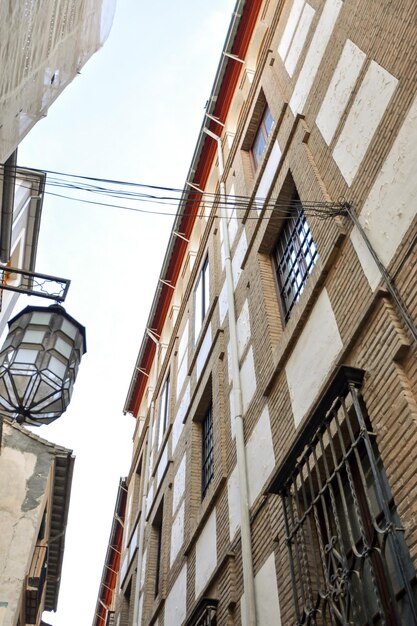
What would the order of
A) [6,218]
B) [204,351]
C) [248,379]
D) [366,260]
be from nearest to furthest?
[366,260] < [248,379] < [6,218] < [204,351]

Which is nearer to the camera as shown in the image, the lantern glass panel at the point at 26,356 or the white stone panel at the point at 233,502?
the lantern glass panel at the point at 26,356

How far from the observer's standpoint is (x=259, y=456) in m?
6.96

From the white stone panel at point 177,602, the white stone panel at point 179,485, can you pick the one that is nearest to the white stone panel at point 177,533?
the white stone panel at point 179,485

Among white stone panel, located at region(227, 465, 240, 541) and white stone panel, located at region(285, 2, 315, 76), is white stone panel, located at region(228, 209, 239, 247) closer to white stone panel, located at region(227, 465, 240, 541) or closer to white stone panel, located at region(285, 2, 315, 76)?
white stone panel, located at region(285, 2, 315, 76)

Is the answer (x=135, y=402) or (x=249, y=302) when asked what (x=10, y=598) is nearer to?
(x=249, y=302)

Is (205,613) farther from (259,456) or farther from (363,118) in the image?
(363,118)

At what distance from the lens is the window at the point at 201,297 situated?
40.5ft

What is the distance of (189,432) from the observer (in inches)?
428

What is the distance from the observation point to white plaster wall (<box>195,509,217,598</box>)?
25.5 ft

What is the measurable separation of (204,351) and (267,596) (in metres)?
5.81

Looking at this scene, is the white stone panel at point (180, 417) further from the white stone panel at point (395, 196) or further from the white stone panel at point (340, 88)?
the white stone panel at point (395, 196)

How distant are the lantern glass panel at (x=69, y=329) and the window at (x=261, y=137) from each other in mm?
6439

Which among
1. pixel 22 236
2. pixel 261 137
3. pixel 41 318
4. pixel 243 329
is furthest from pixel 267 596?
pixel 22 236

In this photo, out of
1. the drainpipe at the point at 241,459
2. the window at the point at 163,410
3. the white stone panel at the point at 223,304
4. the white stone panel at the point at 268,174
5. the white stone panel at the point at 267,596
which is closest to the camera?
the white stone panel at the point at 267,596
